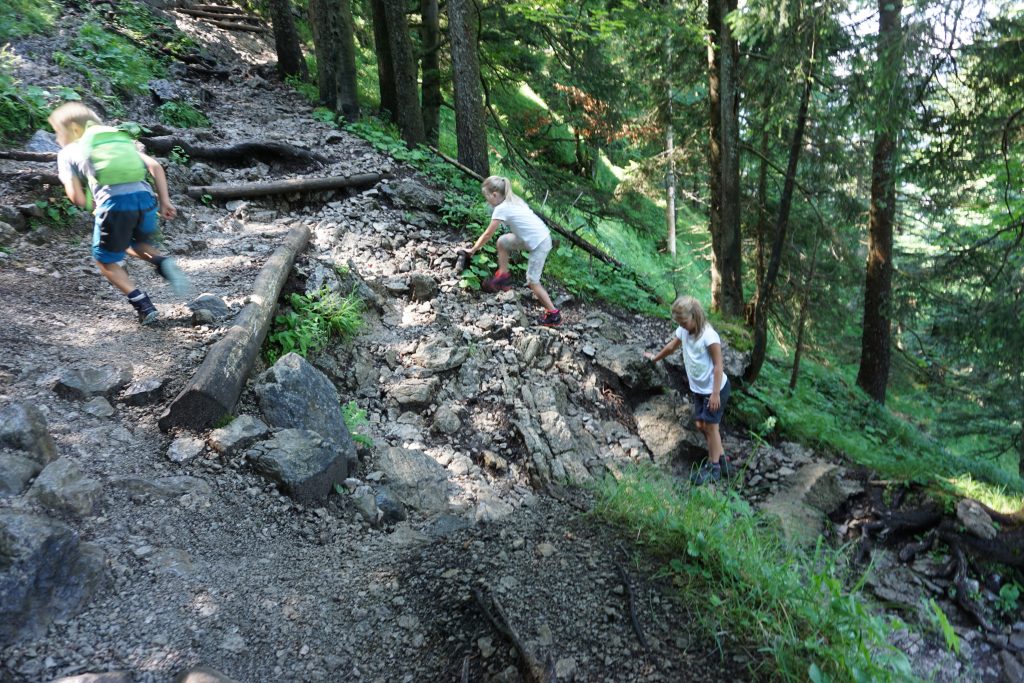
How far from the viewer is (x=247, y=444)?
396 cm

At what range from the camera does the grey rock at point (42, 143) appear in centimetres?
687

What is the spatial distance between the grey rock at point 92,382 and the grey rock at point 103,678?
225 centimetres

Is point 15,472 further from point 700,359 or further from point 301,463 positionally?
point 700,359

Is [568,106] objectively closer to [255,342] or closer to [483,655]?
[255,342]

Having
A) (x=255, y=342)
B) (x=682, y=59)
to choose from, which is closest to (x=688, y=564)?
(x=255, y=342)

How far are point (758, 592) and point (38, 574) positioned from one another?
137 inches

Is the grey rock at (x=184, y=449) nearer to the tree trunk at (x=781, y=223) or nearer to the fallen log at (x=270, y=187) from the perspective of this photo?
the fallen log at (x=270, y=187)

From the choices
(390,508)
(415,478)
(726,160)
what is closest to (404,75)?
(726,160)

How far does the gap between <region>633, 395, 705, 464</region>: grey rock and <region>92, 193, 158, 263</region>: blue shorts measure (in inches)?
205

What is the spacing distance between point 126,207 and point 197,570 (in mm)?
3223

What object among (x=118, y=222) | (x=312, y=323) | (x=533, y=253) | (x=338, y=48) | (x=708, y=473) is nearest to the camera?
(x=118, y=222)

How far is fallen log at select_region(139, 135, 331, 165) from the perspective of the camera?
8219 mm

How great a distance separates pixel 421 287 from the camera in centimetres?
681

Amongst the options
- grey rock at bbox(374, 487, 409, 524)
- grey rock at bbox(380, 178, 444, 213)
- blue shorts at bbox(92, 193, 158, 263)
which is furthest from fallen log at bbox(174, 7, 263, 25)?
grey rock at bbox(374, 487, 409, 524)
